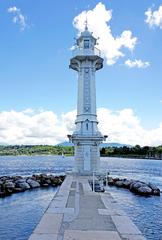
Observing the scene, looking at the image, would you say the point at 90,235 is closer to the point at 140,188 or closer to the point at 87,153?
the point at 140,188

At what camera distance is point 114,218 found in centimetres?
1315

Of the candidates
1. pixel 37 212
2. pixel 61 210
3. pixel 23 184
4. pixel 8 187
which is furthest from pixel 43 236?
pixel 23 184

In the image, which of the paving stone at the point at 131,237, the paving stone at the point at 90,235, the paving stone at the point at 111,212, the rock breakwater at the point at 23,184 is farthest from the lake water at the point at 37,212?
the paving stone at the point at 131,237

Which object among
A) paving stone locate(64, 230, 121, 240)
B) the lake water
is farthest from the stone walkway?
the lake water

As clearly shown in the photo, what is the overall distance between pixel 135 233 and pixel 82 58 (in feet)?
77.3

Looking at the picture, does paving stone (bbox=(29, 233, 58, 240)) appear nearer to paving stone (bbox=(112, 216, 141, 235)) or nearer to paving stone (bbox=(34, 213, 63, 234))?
paving stone (bbox=(34, 213, 63, 234))

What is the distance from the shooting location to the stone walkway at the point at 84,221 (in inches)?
421

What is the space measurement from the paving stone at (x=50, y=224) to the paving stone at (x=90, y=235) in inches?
21.0

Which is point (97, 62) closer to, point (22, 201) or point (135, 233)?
point (22, 201)

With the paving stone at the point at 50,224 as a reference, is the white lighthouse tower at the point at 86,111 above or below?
above

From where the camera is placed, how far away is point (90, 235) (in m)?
10.7

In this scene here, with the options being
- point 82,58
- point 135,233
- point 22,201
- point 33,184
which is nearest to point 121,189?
point 33,184

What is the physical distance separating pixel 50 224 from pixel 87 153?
19.5m

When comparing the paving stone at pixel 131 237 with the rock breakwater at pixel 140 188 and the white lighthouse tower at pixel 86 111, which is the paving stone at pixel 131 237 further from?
the white lighthouse tower at pixel 86 111
